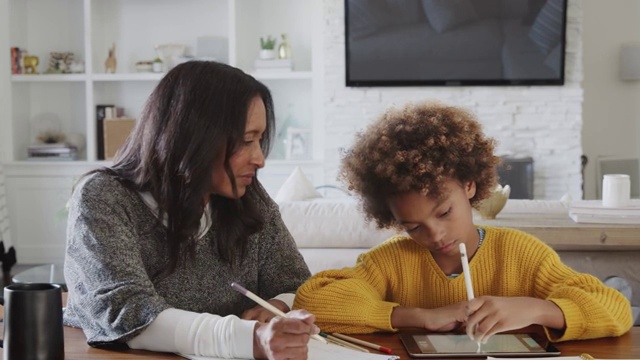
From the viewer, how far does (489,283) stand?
1.65 metres

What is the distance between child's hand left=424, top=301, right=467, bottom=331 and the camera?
147 cm

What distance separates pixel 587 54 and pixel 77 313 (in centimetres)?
552

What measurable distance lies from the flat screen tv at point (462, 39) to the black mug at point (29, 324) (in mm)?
4955

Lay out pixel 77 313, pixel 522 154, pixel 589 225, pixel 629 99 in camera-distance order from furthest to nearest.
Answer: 1. pixel 629 99
2. pixel 522 154
3. pixel 589 225
4. pixel 77 313

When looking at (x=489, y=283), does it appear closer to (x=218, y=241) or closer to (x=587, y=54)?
(x=218, y=241)

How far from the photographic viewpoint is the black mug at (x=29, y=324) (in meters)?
1.23

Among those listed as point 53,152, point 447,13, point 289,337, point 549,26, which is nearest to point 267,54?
point 447,13

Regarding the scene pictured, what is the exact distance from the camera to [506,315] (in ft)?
4.66

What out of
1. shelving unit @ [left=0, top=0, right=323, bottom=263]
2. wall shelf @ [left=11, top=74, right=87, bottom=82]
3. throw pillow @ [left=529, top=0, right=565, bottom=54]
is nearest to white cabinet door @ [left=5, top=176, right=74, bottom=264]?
shelving unit @ [left=0, top=0, right=323, bottom=263]

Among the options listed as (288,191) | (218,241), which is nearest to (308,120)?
(288,191)

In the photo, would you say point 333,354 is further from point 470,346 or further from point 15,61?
point 15,61

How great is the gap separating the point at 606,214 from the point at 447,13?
3.12m

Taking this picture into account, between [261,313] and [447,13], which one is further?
[447,13]

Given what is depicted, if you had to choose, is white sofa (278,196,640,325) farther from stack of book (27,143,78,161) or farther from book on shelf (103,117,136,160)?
stack of book (27,143,78,161)
